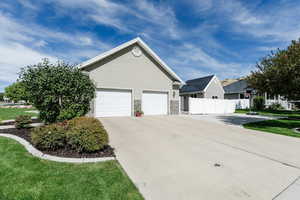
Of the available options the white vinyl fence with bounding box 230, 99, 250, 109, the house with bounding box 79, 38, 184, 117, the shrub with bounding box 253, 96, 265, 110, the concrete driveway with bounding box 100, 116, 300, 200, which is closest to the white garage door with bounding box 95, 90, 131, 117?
the house with bounding box 79, 38, 184, 117

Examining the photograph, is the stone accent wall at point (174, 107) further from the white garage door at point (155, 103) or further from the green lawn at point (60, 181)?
the green lawn at point (60, 181)

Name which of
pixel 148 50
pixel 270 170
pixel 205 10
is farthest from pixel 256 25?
pixel 270 170

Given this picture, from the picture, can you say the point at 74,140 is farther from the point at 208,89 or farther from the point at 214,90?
the point at 214,90

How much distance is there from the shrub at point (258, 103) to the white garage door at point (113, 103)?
21.8m

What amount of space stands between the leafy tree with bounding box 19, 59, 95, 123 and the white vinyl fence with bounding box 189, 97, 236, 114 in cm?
1261

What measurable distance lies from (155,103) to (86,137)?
33.9ft

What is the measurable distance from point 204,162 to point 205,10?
36.1ft

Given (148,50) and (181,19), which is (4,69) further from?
(181,19)

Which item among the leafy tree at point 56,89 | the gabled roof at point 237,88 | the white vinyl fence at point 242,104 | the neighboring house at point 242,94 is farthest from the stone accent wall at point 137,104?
the gabled roof at point 237,88

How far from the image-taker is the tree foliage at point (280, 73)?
27.1ft

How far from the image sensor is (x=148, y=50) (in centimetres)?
1335

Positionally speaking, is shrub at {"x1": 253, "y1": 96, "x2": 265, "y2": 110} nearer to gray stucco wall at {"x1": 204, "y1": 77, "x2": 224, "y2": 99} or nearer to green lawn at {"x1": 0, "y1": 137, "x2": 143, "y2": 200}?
gray stucco wall at {"x1": 204, "y1": 77, "x2": 224, "y2": 99}

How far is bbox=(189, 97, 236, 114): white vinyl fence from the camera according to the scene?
1647 cm

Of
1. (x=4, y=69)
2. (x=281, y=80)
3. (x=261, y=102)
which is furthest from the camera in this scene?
(x=261, y=102)
